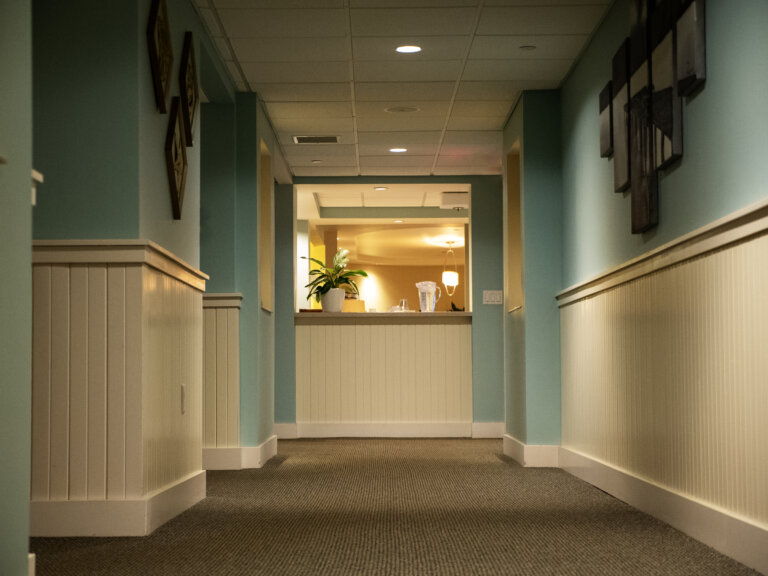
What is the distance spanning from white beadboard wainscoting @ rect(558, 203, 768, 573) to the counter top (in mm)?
3728

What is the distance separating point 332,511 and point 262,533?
579mm

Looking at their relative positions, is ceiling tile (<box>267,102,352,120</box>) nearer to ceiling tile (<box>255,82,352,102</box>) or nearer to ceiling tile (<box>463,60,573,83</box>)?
ceiling tile (<box>255,82,352,102</box>)

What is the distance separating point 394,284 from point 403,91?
1239cm

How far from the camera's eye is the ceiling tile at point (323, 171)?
835 cm

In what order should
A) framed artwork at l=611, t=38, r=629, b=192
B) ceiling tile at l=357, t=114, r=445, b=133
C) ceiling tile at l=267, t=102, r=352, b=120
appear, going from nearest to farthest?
framed artwork at l=611, t=38, r=629, b=192 < ceiling tile at l=267, t=102, r=352, b=120 < ceiling tile at l=357, t=114, r=445, b=133

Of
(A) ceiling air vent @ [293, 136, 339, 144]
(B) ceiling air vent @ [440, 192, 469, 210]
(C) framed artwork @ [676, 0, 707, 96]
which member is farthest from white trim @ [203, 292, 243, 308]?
(B) ceiling air vent @ [440, 192, 469, 210]

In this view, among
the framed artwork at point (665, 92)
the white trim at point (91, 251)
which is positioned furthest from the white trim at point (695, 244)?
the white trim at point (91, 251)

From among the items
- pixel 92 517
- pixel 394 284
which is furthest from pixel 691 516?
pixel 394 284

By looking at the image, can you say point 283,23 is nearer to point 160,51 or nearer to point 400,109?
point 160,51

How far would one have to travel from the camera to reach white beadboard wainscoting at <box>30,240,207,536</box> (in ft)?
10.9

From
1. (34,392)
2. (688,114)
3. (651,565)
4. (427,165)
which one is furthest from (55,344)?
(427,165)

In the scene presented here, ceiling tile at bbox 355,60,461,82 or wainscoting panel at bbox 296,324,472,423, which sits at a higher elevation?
ceiling tile at bbox 355,60,461,82

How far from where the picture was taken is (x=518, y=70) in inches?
221

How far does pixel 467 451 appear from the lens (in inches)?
276
